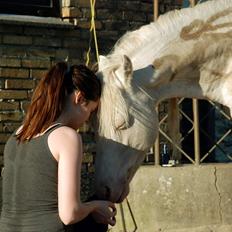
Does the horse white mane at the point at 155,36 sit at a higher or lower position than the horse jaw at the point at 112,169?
higher

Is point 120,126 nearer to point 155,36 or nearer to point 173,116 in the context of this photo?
point 155,36

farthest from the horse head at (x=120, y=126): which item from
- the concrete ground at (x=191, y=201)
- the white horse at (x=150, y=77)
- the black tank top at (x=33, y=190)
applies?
the concrete ground at (x=191, y=201)

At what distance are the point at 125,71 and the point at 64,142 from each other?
109 cm

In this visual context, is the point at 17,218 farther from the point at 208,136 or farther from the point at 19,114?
the point at 208,136

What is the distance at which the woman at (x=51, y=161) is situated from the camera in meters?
3.38

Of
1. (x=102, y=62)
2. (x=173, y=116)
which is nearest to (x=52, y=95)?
(x=102, y=62)

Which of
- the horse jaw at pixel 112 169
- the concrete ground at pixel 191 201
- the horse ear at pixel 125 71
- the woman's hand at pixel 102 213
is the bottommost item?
the concrete ground at pixel 191 201

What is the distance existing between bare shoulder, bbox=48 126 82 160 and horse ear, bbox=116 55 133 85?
99 centimetres

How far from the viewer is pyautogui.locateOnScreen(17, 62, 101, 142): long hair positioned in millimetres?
3527

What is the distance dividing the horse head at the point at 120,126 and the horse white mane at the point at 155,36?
11cm

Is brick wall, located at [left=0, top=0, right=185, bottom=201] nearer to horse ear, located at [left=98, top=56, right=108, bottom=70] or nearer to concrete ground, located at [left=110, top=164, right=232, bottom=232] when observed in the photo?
concrete ground, located at [left=110, top=164, right=232, bottom=232]

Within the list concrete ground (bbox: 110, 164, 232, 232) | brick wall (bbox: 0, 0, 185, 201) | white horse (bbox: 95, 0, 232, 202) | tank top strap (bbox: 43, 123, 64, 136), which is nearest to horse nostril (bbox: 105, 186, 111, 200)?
white horse (bbox: 95, 0, 232, 202)

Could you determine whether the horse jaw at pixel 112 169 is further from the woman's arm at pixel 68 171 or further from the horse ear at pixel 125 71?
the woman's arm at pixel 68 171

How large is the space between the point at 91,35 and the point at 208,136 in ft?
5.72
